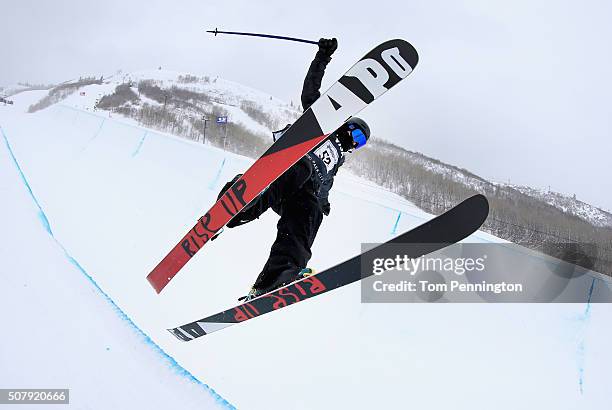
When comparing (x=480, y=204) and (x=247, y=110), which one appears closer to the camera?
(x=480, y=204)

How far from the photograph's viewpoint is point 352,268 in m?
2.69

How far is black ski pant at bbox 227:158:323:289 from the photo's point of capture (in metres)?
2.94

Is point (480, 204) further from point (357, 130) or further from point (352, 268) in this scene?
point (357, 130)

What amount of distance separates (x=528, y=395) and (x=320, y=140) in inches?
107

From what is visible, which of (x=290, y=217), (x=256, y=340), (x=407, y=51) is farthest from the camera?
(x=256, y=340)

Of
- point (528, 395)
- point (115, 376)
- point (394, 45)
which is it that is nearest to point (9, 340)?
point (115, 376)

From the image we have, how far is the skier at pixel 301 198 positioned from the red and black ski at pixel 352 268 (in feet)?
0.37

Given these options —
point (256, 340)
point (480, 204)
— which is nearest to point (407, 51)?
point (480, 204)

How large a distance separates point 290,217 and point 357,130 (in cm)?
93

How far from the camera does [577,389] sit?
3.22m

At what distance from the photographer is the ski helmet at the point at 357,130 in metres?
3.26

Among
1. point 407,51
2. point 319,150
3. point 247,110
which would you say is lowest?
point 319,150

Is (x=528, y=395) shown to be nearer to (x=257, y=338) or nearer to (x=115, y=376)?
(x=257, y=338)

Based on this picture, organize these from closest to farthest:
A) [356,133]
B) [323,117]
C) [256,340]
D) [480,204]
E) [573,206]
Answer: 1. [480,204]
2. [323,117]
3. [356,133]
4. [256,340]
5. [573,206]
